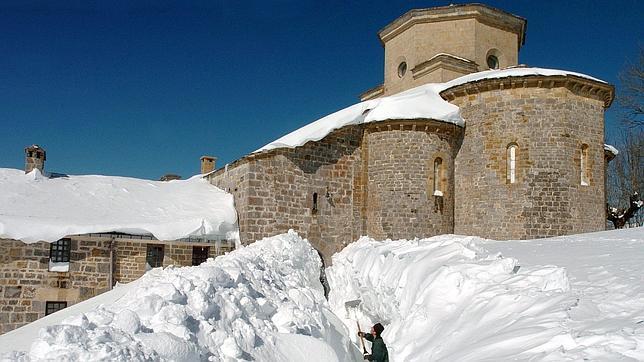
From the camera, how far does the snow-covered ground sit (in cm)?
380

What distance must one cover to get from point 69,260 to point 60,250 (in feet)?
1.22

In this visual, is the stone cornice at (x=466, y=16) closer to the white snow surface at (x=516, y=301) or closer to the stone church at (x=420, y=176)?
the stone church at (x=420, y=176)

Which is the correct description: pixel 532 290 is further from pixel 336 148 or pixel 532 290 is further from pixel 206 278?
pixel 336 148

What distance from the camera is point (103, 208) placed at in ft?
A: 46.3

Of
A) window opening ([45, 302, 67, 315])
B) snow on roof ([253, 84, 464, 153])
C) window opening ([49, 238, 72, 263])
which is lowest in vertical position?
window opening ([45, 302, 67, 315])

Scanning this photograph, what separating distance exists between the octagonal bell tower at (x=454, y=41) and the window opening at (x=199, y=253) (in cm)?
1060

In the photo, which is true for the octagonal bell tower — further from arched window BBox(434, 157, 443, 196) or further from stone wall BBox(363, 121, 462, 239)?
arched window BBox(434, 157, 443, 196)

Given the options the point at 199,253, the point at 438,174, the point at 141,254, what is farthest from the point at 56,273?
the point at 438,174

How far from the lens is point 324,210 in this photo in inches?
589

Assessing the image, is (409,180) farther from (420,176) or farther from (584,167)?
(584,167)

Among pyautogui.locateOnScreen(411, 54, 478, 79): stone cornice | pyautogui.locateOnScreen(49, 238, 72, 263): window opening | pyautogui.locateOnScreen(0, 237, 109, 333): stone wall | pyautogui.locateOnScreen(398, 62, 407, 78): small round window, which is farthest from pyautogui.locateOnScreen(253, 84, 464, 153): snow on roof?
pyautogui.locateOnScreen(49, 238, 72, 263): window opening

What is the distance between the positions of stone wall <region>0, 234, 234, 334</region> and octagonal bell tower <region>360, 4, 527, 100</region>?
11830 millimetres

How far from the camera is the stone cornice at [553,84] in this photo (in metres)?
14.0

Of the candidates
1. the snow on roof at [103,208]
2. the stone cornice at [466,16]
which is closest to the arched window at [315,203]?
the snow on roof at [103,208]
